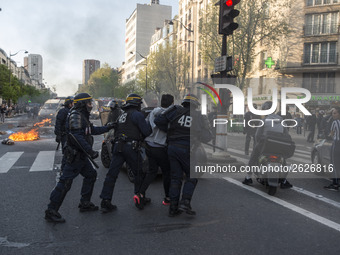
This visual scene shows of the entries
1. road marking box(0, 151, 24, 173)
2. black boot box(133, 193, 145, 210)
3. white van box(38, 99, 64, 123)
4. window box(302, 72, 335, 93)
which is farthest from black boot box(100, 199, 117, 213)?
window box(302, 72, 335, 93)

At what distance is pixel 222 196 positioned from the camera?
234 inches

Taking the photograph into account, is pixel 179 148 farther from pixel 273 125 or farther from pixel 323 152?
pixel 323 152

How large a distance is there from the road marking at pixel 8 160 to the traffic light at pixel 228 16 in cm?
648

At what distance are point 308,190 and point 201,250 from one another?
3.90m

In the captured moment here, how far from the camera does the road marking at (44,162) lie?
8359mm

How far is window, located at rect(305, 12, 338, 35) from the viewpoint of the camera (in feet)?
103

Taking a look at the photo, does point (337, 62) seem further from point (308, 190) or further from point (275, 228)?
point (275, 228)

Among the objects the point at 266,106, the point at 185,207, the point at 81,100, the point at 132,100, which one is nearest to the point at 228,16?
the point at 266,106

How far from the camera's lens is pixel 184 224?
4.48 m

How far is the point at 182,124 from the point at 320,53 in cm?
3151

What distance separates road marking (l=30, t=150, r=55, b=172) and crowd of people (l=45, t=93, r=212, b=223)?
375cm

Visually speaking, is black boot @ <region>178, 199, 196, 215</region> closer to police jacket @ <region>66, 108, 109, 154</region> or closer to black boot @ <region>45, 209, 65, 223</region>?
police jacket @ <region>66, 108, 109, 154</region>

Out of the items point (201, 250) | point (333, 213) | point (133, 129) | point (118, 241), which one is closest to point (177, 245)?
point (201, 250)

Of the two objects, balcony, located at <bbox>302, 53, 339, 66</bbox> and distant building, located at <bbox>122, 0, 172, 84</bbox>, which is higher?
distant building, located at <bbox>122, 0, 172, 84</bbox>
